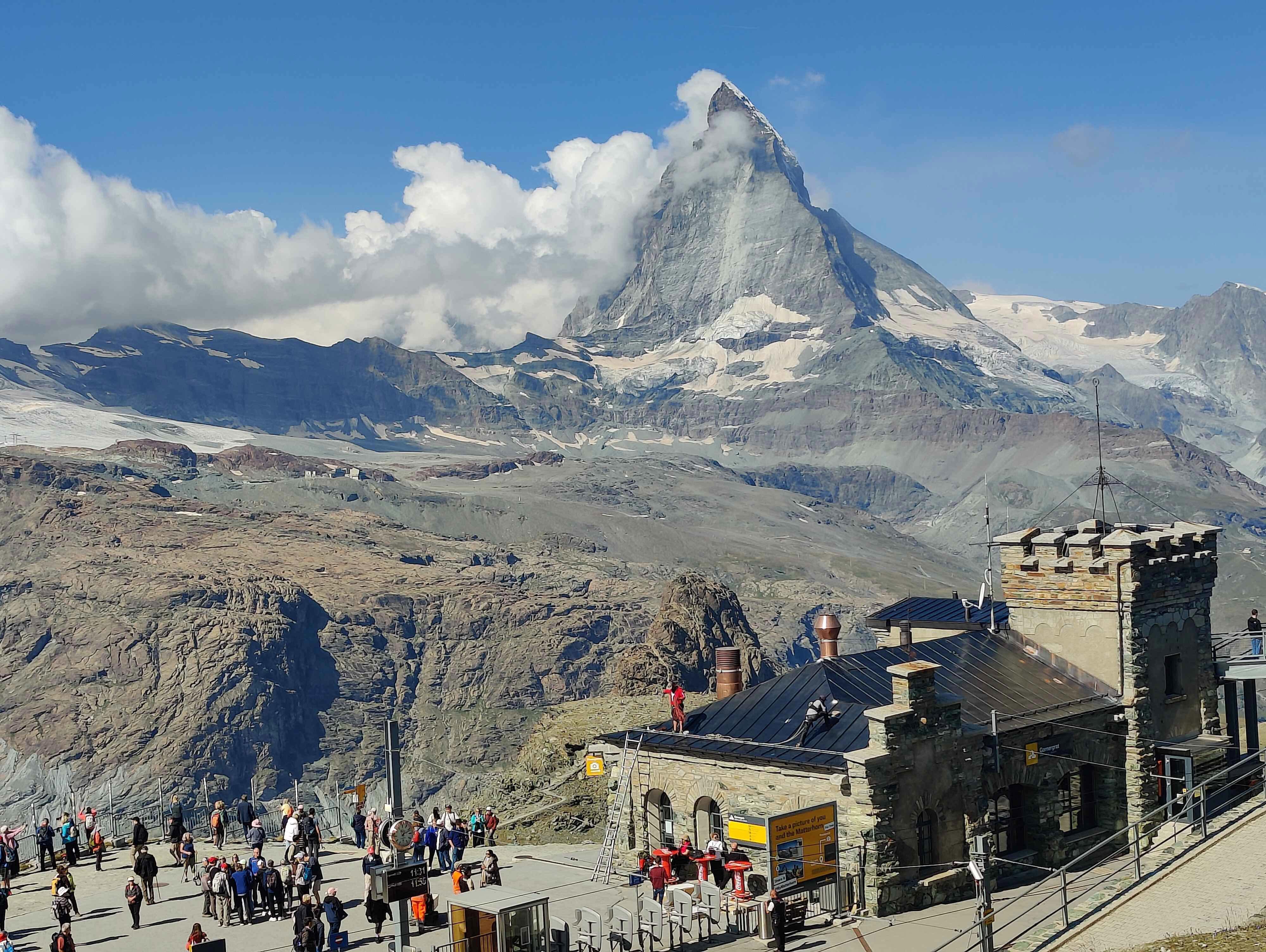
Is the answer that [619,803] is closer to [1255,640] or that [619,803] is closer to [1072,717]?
[1072,717]

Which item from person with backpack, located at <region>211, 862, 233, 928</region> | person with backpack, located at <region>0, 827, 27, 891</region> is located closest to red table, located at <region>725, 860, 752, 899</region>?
person with backpack, located at <region>211, 862, 233, 928</region>

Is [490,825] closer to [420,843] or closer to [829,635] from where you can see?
[420,843]

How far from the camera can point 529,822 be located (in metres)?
42.5

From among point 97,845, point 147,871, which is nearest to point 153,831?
point 97,845

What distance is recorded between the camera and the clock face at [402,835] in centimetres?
2712

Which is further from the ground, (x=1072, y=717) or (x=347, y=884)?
(x=1072, y=717)

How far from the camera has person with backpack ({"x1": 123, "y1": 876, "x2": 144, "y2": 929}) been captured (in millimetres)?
27719

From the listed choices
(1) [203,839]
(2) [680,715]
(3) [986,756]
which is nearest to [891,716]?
(3) [986,756]

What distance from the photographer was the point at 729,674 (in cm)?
3475

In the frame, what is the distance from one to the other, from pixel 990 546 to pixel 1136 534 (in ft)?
12.1

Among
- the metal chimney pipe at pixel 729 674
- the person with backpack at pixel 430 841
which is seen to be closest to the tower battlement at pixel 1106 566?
the metal chimney pipe at pixel 729 674

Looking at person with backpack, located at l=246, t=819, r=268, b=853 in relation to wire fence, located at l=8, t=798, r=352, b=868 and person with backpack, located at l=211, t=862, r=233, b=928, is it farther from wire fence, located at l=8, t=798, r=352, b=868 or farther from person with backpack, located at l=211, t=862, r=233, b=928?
person with backpack, located at l=211, t=862, r=233, b=928

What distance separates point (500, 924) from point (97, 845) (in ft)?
53.6

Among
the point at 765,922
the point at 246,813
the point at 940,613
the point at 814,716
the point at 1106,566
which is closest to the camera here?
the point at 765,922
